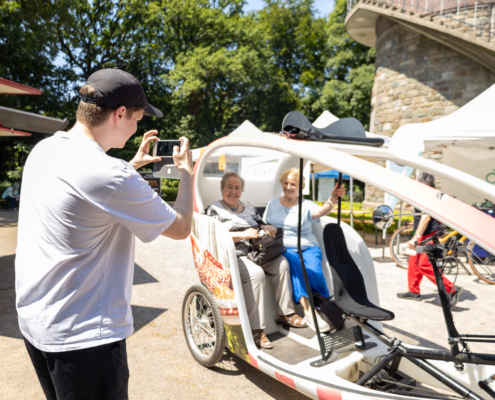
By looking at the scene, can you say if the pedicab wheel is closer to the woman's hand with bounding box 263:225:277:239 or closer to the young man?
the woman's hand with bounding box 263:225:277:239

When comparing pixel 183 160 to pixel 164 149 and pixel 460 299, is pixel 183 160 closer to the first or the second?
pixel 164 149

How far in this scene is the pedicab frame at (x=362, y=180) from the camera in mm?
1794

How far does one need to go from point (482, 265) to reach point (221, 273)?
5.06m

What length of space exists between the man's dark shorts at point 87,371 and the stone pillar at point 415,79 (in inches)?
597

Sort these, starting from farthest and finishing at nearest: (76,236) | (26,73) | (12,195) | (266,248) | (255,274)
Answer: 1. (26,73)
2. (12,195)
3. (266,248)
4. (255,274)
5. (76,236)

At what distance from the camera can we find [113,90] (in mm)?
1422

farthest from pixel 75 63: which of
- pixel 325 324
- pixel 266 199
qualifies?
pixel 325 324

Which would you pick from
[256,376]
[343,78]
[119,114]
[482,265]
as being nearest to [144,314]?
[256,376]

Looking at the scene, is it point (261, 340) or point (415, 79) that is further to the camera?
point (415, 79)

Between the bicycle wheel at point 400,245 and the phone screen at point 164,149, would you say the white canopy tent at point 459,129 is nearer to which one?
the bicycle wheel at point 400,245

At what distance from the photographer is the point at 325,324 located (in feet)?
11.1

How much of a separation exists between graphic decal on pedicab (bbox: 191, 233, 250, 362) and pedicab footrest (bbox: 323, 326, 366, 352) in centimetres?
62

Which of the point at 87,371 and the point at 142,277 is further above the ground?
the point at 87,371

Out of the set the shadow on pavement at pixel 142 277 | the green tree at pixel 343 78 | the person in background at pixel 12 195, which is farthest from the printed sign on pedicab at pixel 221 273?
the green tree at pixel 343 78
